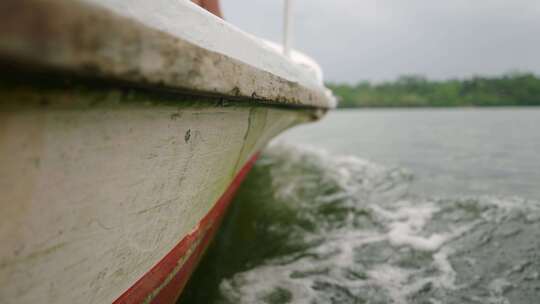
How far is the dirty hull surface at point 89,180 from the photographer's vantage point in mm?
645

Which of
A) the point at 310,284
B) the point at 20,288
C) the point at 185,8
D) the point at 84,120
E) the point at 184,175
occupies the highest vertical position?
the point at 185,8

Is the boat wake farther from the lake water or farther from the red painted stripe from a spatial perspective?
the red painted stripe

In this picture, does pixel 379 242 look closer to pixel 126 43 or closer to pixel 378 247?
pixel 378 247

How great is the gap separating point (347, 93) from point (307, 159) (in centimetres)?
6918

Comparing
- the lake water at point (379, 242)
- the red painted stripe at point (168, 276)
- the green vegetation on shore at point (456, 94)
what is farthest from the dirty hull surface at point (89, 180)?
the green vegetation on shore at point (456, 94)

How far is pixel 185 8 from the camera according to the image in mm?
971

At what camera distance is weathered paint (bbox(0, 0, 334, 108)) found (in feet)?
1.53

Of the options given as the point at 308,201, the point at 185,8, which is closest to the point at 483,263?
the point at 308,201

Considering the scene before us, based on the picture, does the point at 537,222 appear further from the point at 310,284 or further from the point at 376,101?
the point at 376,101

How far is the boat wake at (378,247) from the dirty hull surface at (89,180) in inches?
50.1

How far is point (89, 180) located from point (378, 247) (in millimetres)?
2569

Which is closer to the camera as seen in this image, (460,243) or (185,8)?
(185,8)

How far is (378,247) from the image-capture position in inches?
113

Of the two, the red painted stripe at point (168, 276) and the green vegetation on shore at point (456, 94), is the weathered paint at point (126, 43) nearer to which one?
the red painted stripe at point (168, 276)
